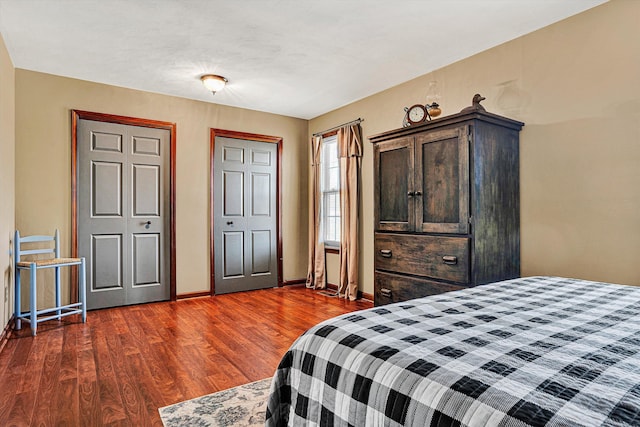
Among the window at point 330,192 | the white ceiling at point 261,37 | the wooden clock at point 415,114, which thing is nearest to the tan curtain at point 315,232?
the window at point 330,192

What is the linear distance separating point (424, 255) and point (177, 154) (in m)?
3.27

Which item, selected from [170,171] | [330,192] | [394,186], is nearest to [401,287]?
[394,186]

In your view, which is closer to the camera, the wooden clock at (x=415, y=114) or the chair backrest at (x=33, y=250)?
Result: the wooden clock at (x=415, y=114)

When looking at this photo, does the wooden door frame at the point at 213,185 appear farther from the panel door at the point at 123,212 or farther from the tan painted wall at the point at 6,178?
the tan painted wall at the point at 6,178

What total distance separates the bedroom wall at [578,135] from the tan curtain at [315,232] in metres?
2.47

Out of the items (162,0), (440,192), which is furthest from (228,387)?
(162,0)

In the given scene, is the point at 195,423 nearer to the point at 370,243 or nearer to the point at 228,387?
the point at 228,387

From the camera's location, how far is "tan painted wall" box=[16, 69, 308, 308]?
12.0ft

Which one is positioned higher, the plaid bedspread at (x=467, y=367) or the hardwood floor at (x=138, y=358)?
the plaid bedspread at (x=467, y=367)

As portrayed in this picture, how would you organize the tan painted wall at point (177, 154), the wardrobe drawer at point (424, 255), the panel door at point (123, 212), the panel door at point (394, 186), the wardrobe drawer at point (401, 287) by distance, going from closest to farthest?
the wardrobe drawer at point (424, 255), the wardrobe drawer at point (401, 287), the panel door at point (394, 186), the tan painted wall at point (177, 154), the panel door at point (123, 212)

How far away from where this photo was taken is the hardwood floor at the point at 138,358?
1.99 metres

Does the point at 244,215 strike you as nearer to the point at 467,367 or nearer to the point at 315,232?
the point at 315,232

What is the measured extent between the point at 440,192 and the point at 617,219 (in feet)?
3.62

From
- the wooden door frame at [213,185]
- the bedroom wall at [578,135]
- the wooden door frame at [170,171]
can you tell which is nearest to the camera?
the bedroom wall at [578,135]
